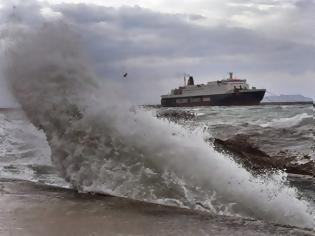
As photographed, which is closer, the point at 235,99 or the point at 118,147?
the point at 118,147

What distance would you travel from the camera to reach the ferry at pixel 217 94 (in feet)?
251

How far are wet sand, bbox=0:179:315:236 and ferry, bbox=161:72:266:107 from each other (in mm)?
70650

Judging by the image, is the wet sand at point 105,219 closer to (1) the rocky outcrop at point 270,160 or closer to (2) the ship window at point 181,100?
(1) the rocky outcrop at point 270,160

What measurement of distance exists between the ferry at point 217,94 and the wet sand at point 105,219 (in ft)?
232

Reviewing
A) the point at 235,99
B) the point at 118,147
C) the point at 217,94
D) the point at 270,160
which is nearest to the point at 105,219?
the point at 118,147

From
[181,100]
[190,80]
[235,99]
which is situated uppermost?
[190,80]

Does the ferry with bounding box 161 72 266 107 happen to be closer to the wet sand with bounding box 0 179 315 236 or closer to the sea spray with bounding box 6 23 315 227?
the sea spray with bounding box 6 23 315 227

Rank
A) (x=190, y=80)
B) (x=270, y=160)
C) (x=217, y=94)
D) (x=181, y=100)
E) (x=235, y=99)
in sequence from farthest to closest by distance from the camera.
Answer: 1. (x=190, y=80)
2. (x=181, y=100)
3. (x=217, y=94)
4. (x=235, y=99)
5. (x=270, y=160)

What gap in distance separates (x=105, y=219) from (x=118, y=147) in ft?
7.82

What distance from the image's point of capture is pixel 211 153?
7.90 m

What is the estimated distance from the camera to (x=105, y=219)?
5711 mm

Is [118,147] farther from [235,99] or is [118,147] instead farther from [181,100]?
[181,100]

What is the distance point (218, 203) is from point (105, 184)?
6.16 feet

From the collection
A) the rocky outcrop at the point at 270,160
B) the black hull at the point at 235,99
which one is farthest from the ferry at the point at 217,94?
the rocky outcrop at the point at 270,160
